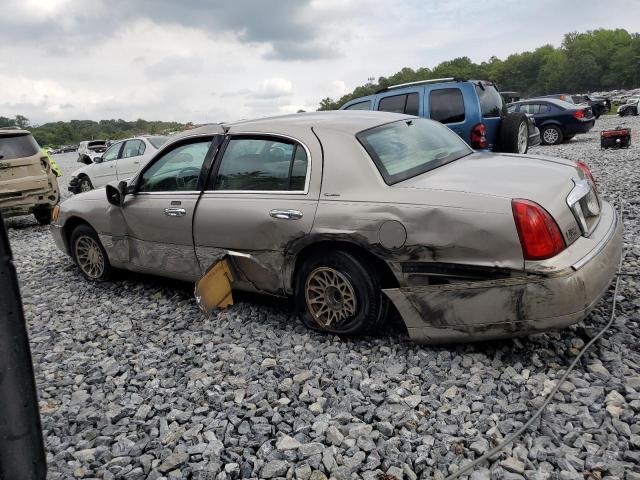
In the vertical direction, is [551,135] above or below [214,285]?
below

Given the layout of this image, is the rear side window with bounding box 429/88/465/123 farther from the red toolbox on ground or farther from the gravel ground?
the red toolbox on ground

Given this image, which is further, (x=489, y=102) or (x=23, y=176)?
(x=23, y=176)

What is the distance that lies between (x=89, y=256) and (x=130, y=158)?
8329 mm

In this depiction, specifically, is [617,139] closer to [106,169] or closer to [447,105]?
[447,105]

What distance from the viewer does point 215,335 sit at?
3.96 m

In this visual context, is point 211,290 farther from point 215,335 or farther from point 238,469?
point 238,469

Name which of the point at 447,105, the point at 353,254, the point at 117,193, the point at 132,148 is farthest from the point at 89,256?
the point at 132,148

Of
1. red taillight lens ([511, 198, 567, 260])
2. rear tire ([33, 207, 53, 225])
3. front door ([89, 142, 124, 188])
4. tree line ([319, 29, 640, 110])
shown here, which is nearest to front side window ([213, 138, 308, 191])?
red taillight lens ([511, 198, 567, 260])

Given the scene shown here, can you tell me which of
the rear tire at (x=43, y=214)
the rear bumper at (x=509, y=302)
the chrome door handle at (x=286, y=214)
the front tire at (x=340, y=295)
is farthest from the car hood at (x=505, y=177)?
the rear tire at (x=43, y=214)

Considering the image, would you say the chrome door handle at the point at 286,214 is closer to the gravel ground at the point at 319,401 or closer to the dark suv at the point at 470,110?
the gravel ground at the point at 319,401

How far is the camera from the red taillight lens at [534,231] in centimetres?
277

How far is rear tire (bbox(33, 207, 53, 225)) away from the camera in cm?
1015

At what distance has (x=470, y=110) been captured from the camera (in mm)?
8570

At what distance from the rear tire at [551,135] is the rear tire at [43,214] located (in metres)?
14.7
